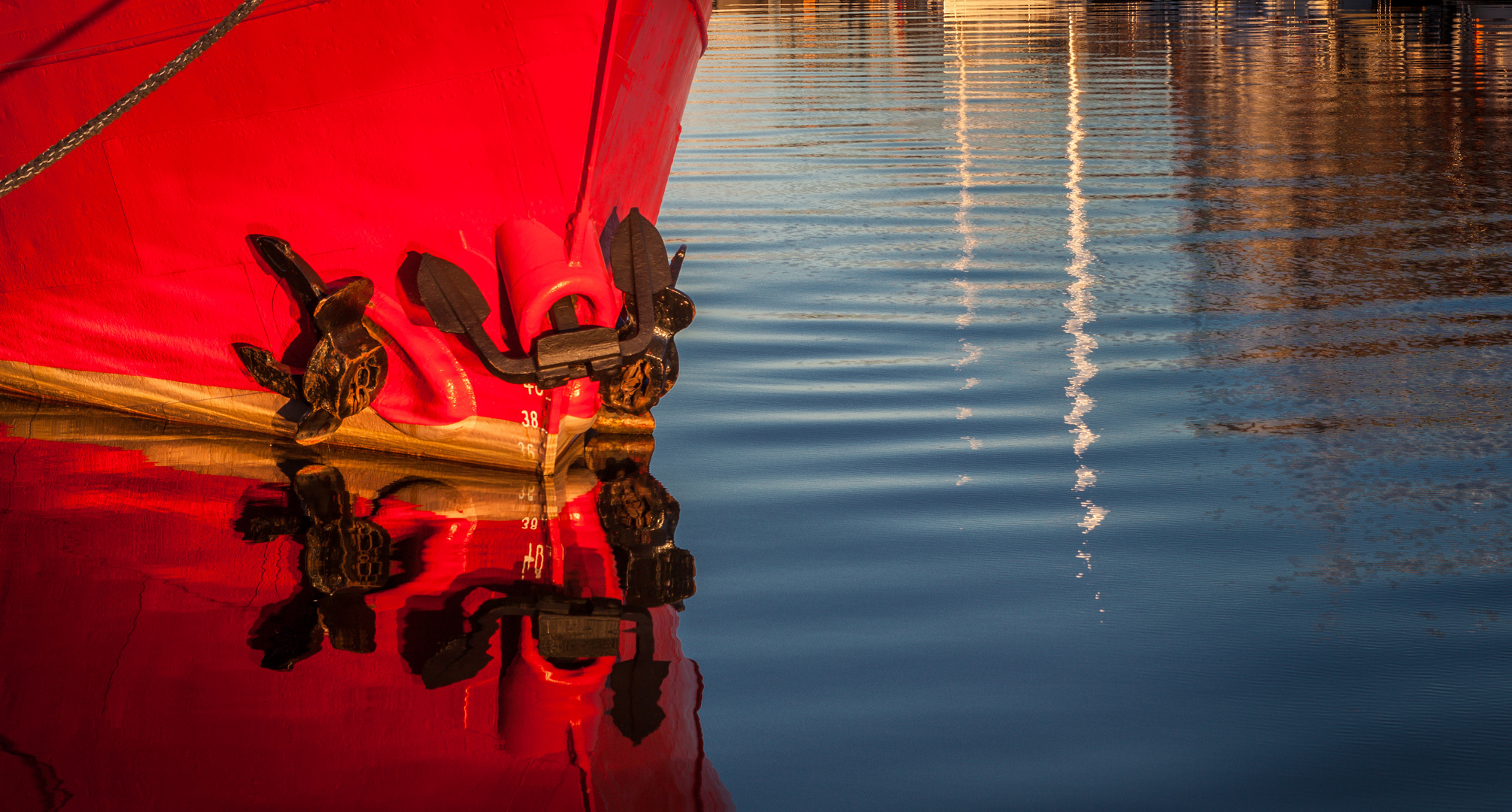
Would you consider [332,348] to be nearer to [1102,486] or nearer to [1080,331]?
[1102,486]

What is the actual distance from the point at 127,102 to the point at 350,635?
1.80 meters

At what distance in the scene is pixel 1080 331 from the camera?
5.97 metres

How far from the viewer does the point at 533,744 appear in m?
2.72

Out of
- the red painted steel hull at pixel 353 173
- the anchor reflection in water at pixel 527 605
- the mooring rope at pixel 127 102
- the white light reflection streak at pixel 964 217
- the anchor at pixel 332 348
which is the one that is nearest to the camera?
the anchor reflection in water at pixel 527 605

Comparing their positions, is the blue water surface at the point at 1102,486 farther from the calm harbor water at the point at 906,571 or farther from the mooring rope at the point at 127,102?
the mooring rope at the point at 127,102

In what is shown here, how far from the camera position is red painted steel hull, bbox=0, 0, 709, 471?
4027mm

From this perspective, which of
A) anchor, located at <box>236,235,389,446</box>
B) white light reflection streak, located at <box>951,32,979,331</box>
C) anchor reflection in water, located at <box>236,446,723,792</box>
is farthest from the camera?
white light reflection streak, located at <box>951,32,979,331</box>

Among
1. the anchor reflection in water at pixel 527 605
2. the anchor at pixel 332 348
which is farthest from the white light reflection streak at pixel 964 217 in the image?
the anchor at pixel 332 348

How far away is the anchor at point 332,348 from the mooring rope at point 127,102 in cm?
64

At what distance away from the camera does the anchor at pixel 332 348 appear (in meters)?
4.20

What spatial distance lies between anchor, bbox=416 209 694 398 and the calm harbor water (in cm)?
46

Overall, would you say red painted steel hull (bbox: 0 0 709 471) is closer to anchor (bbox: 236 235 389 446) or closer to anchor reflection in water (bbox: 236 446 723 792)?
anchor (bbox: 236 235 389 446)

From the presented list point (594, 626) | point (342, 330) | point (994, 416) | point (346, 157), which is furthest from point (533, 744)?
point (994, 416)

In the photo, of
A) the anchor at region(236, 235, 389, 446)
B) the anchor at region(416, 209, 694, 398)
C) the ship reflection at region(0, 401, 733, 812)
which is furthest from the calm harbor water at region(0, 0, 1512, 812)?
the anchor at region(416, 209, 694, 398)
